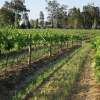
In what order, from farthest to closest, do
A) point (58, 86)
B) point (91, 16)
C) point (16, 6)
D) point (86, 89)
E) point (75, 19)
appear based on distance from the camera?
1. point (91, 16)
2. point (75, 19)
3. point (16, 6)
4. point (58, 86)
5. point (86, 89)

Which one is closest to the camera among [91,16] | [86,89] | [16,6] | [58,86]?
[86,89]

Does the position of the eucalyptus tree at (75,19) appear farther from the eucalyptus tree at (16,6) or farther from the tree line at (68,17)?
the eucalyptus tree at (16,6)

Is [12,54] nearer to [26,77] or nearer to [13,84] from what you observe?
[26,77]

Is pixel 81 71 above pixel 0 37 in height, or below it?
below

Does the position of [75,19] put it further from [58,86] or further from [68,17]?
[58,86]

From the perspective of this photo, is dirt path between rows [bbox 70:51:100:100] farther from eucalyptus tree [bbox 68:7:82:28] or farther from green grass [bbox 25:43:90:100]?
eucalyptus tree [bbox 68:7:82:28]

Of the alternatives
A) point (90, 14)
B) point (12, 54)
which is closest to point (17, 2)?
point (90, 14)

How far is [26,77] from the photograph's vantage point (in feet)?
53.5

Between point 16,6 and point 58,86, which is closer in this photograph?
point 58,86

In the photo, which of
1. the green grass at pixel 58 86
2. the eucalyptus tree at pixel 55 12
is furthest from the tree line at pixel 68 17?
the green grass at pixel 58 86

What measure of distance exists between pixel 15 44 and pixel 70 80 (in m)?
7.32

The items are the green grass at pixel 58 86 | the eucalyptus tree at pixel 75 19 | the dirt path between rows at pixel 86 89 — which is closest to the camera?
the dirt path between rows at pixel 86 89

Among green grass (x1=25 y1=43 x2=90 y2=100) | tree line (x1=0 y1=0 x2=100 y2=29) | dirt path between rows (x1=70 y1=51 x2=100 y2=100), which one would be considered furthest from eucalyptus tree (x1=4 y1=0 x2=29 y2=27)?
dirt path between rows (x1=70 y1=51 x2=100 y2=100)

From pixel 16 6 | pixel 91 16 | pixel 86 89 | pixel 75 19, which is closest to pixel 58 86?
pixel 86 89
